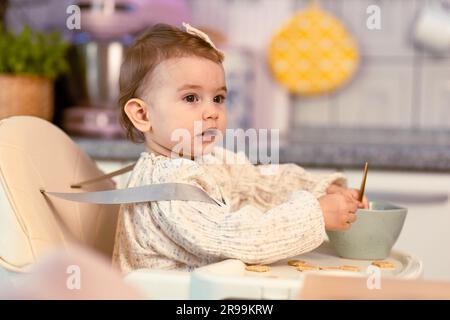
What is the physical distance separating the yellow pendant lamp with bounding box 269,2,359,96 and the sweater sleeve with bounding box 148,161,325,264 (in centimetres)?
132

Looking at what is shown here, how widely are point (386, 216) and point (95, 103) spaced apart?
4.38 ft

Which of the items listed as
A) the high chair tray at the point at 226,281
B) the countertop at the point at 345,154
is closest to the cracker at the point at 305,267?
the high chair tray at the point at 226,281

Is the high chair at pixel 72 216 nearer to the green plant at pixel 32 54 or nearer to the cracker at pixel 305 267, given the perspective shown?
the cracker at pixel 305 267

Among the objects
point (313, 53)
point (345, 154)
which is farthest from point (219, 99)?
point (313, 53)

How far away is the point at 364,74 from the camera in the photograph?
2.22 meters

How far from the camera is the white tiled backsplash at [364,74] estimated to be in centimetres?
220

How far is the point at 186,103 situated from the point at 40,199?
0.79 feet

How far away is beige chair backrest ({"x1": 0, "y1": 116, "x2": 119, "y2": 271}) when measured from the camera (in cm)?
91

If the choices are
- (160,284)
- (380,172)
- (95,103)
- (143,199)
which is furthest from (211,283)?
(95,103)

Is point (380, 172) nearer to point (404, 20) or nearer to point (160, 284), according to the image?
point (404, 20)

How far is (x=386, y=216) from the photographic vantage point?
1.00m

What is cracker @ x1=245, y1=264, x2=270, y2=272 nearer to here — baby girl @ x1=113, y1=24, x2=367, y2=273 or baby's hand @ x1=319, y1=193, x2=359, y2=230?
baby girl @ x1=113, y1=24, x2=367, y2=273

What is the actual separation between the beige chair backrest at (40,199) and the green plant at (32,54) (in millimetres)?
897

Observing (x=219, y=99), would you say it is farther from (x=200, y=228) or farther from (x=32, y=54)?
(x=32, y=54)
